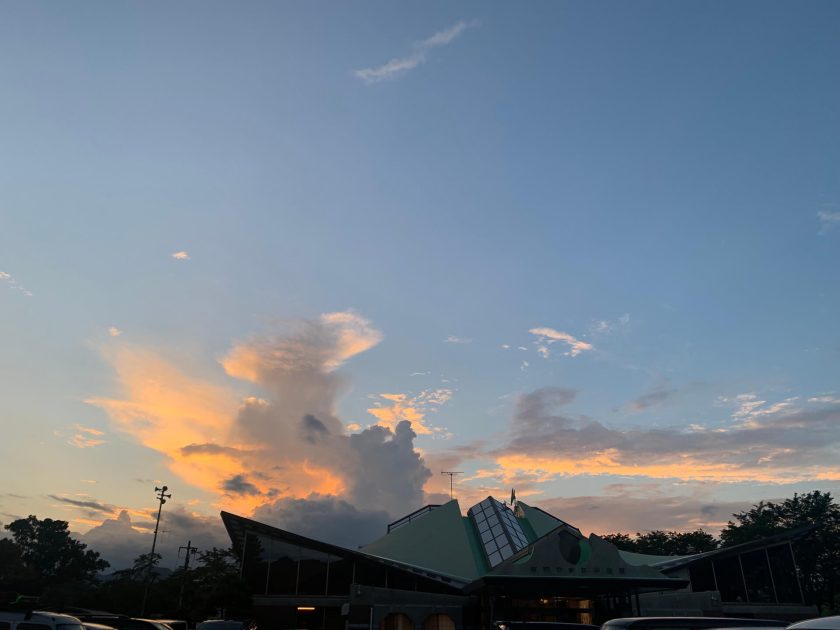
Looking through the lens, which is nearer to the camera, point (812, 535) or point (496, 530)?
point (496, 530)

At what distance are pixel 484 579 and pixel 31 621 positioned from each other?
24543 millimetres

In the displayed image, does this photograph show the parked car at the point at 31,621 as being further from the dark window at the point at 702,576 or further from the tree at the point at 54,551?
the tree at the point at 54,551

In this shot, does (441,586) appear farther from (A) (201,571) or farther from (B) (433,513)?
(A) (201,571)

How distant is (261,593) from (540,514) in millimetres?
32734

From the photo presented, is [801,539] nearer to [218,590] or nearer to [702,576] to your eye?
[702,576]

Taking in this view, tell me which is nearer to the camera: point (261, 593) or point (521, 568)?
point (521, 568)

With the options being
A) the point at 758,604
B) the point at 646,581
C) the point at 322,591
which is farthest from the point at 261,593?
the point at 758,604

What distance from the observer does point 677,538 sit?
79.9 meters

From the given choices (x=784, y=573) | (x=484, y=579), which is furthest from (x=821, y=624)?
(x=784, y=573)

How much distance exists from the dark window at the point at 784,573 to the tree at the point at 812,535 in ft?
32.3

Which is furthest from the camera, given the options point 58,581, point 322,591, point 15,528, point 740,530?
point 15,528

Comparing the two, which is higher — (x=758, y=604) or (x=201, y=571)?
(x=201, y=571)

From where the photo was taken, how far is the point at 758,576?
1978 inches

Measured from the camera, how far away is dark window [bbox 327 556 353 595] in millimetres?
41250
